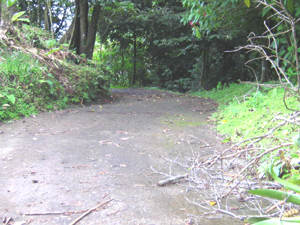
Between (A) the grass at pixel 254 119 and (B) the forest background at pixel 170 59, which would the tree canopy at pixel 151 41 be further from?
(A) the grass at pixel 254 119

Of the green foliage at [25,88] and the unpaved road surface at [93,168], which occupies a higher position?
the green foliage at [25,88]

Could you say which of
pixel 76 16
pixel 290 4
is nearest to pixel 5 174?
pixel 290 4

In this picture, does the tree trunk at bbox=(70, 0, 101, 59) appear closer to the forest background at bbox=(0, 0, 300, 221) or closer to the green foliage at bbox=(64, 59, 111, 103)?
the forest background at bbox=(0, 0, 300, 221)

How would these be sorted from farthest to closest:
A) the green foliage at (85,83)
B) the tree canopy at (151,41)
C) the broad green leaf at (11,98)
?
the tree canopy at (151,41) < the green foliage at (85,83) < the broad green leaf at (11,98)

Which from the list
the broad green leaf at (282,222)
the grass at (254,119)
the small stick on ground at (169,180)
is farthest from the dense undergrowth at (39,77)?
the broad green leaf at (282,222)

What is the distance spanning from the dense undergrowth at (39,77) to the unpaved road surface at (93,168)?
488 millimetres

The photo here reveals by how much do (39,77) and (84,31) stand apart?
3.78 metres

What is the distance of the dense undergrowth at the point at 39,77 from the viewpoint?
5.43 metres

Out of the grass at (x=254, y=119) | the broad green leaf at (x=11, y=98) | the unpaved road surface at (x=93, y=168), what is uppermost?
the broad green leaf at (x=11, y=98)

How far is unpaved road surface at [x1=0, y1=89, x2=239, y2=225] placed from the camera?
2049mm

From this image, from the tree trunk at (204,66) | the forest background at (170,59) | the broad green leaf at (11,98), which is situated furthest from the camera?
the tree trunk at (204,66)

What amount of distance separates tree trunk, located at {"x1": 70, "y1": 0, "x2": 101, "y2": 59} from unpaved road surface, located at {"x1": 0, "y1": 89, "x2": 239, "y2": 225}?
14.5 feet

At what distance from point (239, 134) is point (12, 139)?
324cm

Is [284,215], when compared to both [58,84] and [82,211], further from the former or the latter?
[58,84]
